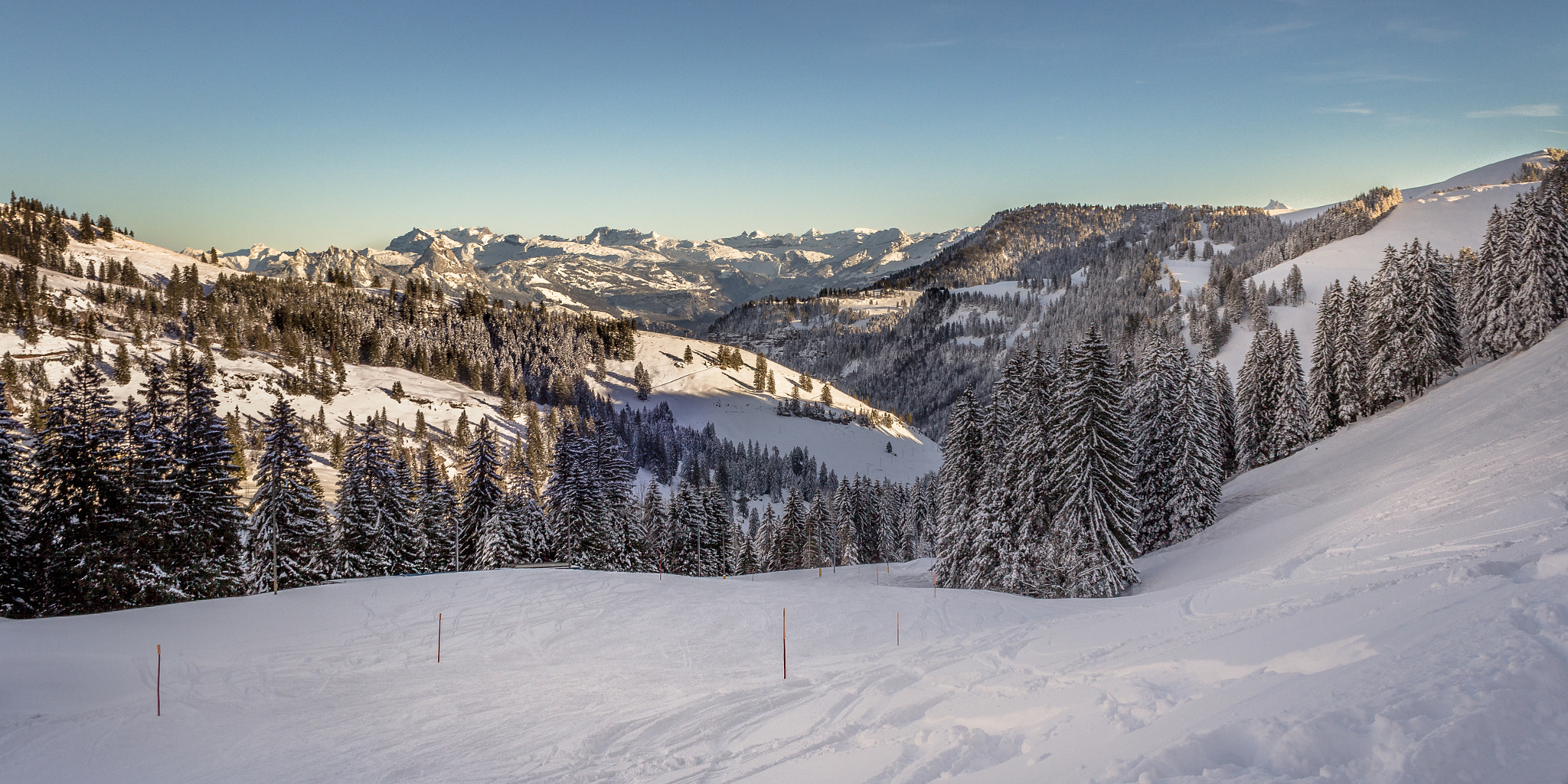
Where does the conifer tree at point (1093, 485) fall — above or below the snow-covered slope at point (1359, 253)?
below

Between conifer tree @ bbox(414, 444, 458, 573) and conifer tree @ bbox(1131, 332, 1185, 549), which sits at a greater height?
conifer tree @ bbox(1131, 332, 1185, 549)

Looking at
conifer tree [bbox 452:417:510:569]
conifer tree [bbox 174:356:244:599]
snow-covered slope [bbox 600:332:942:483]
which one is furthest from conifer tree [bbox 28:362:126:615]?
snow-covered slope [bbox 600:332:942:483]

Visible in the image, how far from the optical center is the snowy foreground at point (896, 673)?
20.0 feet

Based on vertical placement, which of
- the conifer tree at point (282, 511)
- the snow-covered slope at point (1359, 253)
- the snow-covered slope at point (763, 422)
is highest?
the snow-covered slope at point (1359, 253)

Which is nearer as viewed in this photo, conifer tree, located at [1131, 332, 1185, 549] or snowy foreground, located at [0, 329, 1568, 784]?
snowy foreground, located at [0, 329, 1568, 784]

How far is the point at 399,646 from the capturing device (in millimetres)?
21000

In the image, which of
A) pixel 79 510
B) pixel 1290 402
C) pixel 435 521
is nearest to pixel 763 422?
pixel 435 521

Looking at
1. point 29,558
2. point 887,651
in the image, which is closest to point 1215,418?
point 887,651

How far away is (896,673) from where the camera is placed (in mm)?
14500

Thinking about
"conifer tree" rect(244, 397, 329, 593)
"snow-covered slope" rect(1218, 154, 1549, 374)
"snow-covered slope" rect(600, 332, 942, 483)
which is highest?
"snow-covered slope" rect(1218, 154, 1549, 374)

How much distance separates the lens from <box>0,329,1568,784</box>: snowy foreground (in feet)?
20.0

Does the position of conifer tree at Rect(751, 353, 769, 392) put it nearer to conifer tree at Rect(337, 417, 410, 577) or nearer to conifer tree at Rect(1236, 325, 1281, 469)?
conifer tree at Rect(1236, 325, 1281, 469)

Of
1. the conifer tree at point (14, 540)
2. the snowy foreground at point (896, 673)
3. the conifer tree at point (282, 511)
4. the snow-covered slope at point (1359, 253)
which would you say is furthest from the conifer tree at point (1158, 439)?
the snow-covered slope at point (1359, 253)

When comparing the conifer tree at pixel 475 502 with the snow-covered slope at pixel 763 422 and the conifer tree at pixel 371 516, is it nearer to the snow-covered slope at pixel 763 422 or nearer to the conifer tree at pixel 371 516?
the conifer tree at pixel 371 516
